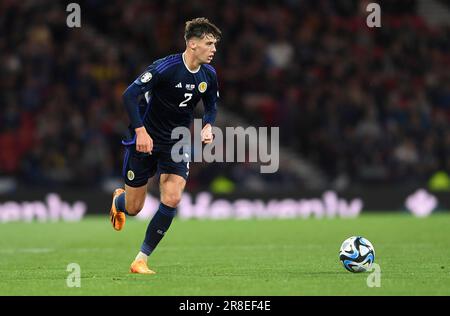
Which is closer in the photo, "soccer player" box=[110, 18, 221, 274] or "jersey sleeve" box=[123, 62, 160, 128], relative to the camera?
"jersey sleeve" box=[123, 62, 160, 128]

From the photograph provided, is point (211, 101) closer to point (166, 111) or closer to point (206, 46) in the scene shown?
point (166, 111)

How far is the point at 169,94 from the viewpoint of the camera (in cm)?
888

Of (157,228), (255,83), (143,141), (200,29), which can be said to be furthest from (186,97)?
(255,83)

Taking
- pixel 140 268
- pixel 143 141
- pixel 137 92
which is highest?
pixel 137 92

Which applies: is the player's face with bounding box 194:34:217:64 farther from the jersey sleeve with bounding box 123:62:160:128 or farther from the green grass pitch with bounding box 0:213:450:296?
the green grass pitch with bounding box 0:213:450:296

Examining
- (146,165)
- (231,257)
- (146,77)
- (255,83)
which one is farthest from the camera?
(255,83)

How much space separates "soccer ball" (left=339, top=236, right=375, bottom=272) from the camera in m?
8.34

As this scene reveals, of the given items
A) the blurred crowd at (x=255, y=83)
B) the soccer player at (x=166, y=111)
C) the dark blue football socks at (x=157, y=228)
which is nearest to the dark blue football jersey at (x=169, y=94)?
the soccer player at (x=166, y=111)

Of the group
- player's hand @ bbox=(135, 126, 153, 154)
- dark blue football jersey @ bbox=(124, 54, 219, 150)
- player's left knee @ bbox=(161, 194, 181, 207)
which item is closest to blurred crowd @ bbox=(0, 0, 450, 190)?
dark blue football jersey @ bbox=(124, 54, 219, 150)

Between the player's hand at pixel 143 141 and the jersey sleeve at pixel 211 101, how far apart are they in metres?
0.76

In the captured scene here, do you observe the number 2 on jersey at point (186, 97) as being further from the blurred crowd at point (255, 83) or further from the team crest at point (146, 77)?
the blurred crowd at point (255, 83)

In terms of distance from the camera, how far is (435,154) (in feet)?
64.2

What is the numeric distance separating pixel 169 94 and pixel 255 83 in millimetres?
12067
